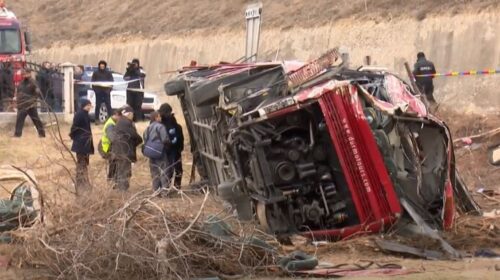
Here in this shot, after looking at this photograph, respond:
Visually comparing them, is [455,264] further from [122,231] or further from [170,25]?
[170,25]

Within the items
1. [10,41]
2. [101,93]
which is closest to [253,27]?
[101,93]

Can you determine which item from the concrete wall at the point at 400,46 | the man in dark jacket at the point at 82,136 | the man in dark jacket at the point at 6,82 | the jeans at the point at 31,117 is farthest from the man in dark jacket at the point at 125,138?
the man in dark jacket at the point at 6,82

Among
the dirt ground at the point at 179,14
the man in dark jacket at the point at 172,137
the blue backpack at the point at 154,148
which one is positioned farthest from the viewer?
the dirt ground at the point at 179,14

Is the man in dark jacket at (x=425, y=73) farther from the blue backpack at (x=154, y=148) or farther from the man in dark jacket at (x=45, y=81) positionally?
the blue backpack at (x=154, y=148)

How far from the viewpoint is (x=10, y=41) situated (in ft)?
84.6

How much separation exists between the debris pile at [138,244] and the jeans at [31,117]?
12.4 metres

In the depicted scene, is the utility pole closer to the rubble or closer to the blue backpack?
the blue backpack

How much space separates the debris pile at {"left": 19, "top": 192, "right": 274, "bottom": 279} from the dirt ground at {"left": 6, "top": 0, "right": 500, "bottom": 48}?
20.2 m

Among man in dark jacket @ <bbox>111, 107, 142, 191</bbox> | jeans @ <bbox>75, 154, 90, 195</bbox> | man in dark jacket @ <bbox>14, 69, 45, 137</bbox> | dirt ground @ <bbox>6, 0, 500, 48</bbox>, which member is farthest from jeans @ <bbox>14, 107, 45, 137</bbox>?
dirt ground @ <bbox>6, 0, 500, 48</bbox>

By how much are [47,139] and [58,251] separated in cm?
1282

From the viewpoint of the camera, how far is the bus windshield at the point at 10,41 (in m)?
25.7

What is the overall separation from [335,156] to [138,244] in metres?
2.63

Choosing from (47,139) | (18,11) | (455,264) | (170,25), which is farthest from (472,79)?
(18,11)

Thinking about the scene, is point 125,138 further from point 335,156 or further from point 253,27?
point 335,156
